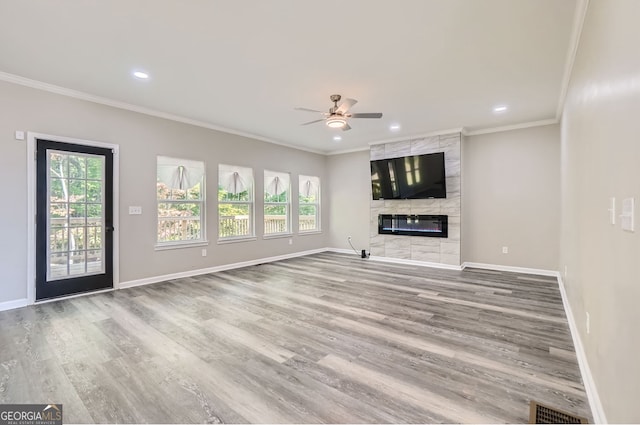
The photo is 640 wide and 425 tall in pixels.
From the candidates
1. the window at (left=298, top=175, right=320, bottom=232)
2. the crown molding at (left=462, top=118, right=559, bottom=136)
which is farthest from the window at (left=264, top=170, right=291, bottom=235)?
the crown molding at (left=462, top=118, right=559, bottom=136)

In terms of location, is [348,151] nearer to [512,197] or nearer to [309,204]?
[309,204]

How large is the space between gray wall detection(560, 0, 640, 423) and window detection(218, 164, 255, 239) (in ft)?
18.0

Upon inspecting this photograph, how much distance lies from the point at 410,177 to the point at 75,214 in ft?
19.6

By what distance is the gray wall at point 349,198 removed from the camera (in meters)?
7.63

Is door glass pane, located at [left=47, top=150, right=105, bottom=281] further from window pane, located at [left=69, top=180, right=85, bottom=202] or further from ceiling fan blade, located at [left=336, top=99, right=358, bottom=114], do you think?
ceiling fan blade, located at [left=336, top=99, right=358, bottom=114]

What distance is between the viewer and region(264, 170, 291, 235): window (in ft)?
22.5

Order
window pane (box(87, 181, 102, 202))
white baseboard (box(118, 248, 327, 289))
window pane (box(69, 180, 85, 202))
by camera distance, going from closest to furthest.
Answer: window pane (box(69, 180, 85, 202)) → window pane (box(87, 181, 102, 202)) → white baseboard (box(118, 248, 327, 289))

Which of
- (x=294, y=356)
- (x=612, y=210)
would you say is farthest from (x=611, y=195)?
(x=294, y=356)

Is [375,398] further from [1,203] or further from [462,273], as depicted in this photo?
[1,203]

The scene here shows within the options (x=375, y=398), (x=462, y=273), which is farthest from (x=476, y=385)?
(x=462, y=273)

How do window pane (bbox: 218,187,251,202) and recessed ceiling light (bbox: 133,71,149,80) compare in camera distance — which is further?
window pane (bbox: 218,187,251,202)

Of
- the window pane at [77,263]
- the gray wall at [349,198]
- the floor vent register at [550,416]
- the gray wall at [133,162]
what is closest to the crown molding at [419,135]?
the gray wall at [349,198]

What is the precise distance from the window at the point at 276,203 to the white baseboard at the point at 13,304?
4030mm

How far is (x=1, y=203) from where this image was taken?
3.54 m
